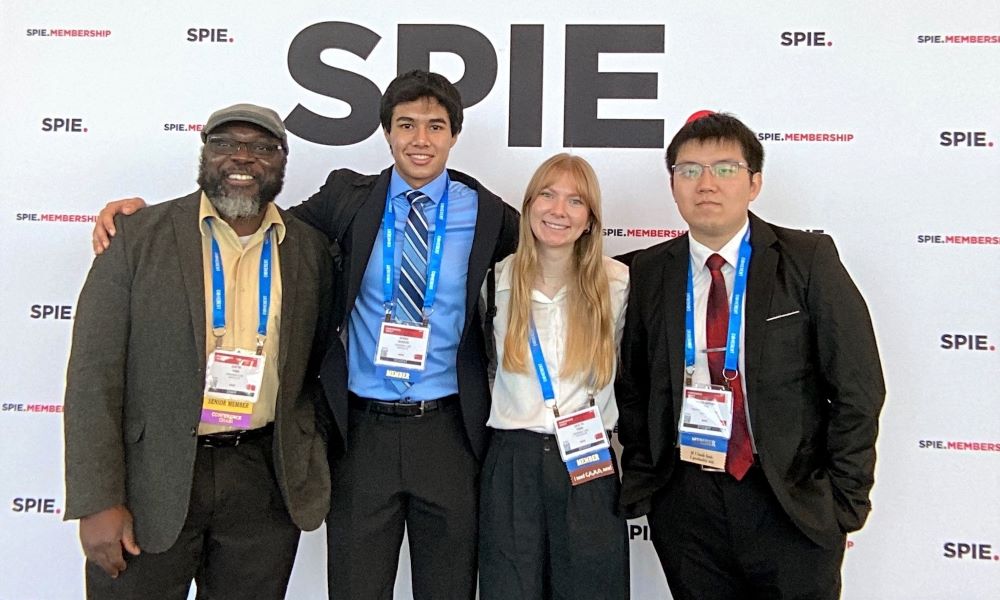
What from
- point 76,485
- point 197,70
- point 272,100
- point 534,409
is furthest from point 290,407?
point 197,70

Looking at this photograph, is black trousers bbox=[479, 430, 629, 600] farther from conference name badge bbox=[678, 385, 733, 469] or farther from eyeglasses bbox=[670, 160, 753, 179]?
eyeglasses bbox=[670, 160, 753, 179]

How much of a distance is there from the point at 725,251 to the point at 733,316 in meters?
0.19

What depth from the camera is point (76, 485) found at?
1.63 meters

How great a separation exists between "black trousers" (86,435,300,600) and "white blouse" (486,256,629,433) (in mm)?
677

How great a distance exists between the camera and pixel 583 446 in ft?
6.10

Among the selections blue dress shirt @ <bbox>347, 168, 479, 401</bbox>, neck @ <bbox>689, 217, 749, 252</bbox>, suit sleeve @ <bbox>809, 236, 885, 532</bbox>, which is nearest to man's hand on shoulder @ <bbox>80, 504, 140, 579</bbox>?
blue dress shirt @ <bbox>347, 168, 479, 401</bbox>

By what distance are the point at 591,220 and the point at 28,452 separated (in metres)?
2.56

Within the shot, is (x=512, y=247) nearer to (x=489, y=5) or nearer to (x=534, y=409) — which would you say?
(x=534, y=409)

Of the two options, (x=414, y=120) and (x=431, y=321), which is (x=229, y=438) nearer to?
(x=431, y=321)

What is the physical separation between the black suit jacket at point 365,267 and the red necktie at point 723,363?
66cm

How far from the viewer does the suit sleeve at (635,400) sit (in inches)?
74.7

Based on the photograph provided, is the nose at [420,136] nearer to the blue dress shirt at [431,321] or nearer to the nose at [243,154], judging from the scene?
the blue dress shirt at [431,321]

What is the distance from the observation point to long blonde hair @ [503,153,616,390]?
189 cm

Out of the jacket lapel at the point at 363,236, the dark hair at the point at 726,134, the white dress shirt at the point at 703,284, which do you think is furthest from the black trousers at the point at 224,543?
the dark hair at the point at 726,134
